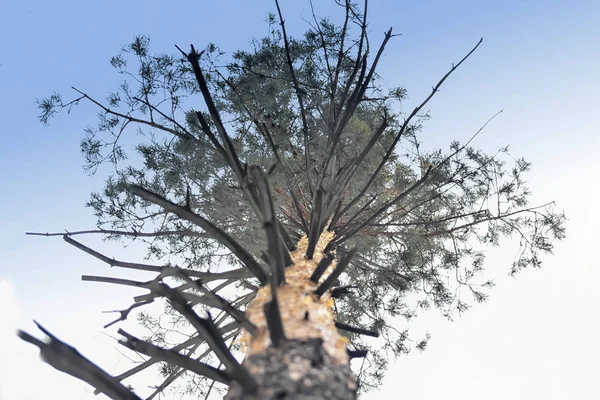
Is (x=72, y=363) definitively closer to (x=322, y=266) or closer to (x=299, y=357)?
(x=299, y=357)

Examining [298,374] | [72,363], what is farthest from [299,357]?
[72,363]

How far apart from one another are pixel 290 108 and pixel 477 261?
2.87 meters

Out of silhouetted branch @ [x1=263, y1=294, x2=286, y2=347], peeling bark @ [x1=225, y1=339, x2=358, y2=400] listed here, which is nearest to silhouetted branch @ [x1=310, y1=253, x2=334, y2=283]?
peeling bark @ [x1=225, y1=339, x2=358, y2=400]

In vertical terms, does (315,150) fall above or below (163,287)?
above

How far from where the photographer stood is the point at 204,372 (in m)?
1.65

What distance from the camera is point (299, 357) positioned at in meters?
1.64

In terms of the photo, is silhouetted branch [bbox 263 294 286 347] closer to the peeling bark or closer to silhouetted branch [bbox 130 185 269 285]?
the peeling bark

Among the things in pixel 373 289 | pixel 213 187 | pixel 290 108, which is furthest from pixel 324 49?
pixel 373 289

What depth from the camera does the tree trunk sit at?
1521 millimetres

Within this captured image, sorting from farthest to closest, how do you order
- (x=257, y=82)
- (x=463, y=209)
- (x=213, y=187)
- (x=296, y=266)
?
(x=463, y=209), (x=213, y=187), (x=257, y=82), (x=296, y=266)

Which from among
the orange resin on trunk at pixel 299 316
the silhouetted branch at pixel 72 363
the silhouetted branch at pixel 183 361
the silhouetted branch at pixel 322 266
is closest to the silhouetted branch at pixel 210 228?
the orange resin on trunk at pixel 299 316

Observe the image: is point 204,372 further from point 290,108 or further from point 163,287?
point 290,108

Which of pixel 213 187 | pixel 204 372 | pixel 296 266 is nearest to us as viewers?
pixel 204 372

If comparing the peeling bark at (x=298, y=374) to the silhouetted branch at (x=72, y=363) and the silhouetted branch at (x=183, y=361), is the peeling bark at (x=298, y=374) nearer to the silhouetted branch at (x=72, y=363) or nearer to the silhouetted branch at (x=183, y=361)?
the silhouetted branch at (x=183, y=361)
